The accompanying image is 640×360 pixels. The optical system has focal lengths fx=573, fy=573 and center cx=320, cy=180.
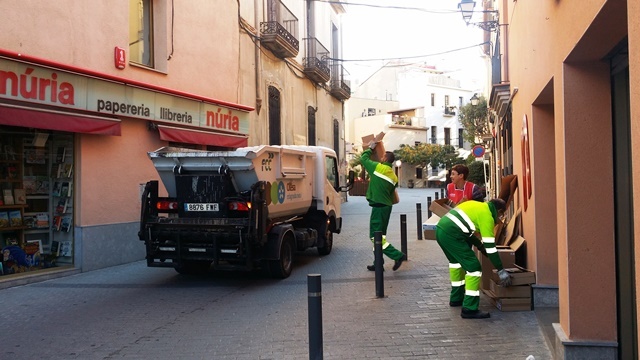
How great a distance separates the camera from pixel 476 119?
3831 cm

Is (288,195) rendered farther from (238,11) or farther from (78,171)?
(238,11)

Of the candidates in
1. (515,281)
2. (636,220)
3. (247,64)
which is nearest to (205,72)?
(247,64)

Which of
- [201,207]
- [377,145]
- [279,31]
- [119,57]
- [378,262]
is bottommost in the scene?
[378,262]

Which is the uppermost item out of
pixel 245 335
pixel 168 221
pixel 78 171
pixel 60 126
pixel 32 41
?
pixel 32 41

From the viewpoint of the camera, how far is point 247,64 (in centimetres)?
1582

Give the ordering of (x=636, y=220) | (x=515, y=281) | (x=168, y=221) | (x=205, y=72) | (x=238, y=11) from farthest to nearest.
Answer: (x=238, y=11) < (x=205, y=72) < (x=168, y=221) < (x=515, y=281) < (x=636, y=220)

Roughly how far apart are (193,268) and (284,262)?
1654mm

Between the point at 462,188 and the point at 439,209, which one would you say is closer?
the point at 462,188

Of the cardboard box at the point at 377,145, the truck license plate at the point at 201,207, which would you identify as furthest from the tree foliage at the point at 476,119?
the truck license plate at the point at 201,207

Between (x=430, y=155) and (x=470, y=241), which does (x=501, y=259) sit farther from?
(x=430, y=155)

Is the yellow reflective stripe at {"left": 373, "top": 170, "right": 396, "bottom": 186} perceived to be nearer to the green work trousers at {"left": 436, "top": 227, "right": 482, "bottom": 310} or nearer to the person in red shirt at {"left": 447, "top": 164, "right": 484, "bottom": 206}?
the person in red shirt at {"left": 447, "top": 164, "right": 484, "bottom": 206}

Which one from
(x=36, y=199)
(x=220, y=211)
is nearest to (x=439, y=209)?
(x=220, y=211)

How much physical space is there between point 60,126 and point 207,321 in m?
4.48

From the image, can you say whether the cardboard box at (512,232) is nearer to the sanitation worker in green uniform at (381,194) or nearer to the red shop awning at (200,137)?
the sanitation worker in green uniform at (381,194)
